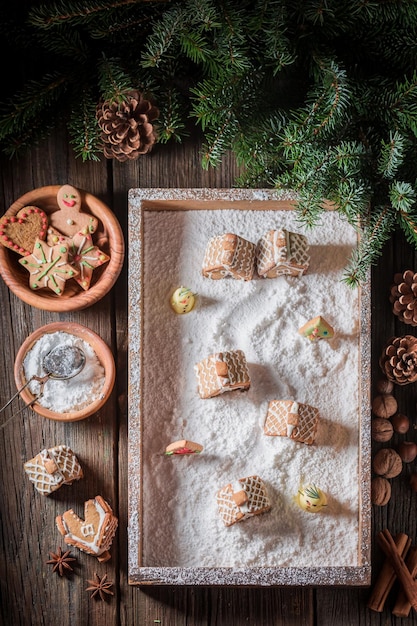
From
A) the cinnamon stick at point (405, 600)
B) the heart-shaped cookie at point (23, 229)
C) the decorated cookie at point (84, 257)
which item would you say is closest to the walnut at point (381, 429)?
the cinnamon stick at point (405, 600)

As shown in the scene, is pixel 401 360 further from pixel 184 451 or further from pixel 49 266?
pixel 49 266

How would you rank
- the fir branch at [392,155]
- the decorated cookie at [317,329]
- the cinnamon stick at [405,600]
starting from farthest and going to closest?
the cinnamon stick at [405,600], the decorated cookie at [317,329], the fir branch at [392,155]

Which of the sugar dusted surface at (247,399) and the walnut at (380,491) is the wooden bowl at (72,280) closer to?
the sugar dusted surface at (247,399)

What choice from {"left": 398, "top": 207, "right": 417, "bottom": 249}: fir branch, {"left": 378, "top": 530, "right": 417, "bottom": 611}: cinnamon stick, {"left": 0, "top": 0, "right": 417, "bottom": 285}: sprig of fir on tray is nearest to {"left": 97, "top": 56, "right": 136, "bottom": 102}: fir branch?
{"left": 0, "top": 0, "right": 417, "bottom": 285}: sprig of fir on tray

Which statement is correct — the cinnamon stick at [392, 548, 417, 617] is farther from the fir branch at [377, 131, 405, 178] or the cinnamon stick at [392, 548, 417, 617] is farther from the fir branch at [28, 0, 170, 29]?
the fir branch at [28, 0, 170, 29]

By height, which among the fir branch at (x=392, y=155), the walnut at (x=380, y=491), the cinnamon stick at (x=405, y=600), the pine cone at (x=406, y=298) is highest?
the fir branch at (x=392, y=155)
